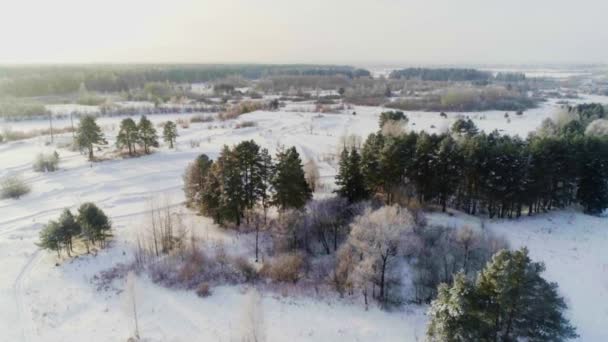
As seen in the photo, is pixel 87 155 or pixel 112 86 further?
pixel 112 86

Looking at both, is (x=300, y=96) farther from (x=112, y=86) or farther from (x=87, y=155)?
(x=87, y=155)

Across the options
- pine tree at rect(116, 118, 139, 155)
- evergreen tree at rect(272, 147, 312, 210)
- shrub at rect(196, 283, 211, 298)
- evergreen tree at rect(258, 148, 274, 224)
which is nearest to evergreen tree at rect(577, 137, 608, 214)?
evergreen tree at rect(272, 147, 312, 210)

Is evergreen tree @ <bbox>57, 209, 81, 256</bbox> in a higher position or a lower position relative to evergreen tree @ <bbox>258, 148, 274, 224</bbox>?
lower

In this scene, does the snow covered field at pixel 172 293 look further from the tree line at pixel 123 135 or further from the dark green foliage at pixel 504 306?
the tree line at pixel 123 135

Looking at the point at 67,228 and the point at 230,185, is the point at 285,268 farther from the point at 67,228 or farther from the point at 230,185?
the point at 67,228

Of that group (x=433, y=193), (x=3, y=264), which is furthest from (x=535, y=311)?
(x=3, y=264)

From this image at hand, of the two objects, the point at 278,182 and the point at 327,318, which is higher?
the point at 278,182

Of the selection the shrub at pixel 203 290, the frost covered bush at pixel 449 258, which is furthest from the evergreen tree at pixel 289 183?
the frost covered bush at pixel 449 258

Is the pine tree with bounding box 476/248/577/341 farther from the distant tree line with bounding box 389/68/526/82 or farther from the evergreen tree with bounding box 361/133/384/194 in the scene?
the distant tree line with bounding box 389/68/526/82
